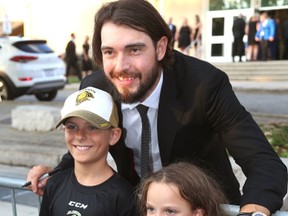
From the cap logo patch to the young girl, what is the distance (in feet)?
1.54

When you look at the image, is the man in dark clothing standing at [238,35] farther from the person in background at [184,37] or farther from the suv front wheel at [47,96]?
the suv front wheel at [47,96]

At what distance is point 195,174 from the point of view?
196cm

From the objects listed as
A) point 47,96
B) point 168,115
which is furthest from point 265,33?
point 168,115

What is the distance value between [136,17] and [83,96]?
431 millimetres

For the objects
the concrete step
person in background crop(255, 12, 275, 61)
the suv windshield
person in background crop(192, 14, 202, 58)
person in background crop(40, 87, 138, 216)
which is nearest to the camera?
person in background crop(40, 87, 138, 216)

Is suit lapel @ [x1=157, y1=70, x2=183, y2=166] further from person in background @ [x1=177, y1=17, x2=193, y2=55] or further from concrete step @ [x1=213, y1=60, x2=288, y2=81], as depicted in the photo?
person in background @ [x1=177, y1=17, x2=193, y2=55]

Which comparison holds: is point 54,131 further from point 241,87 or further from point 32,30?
point 32,30

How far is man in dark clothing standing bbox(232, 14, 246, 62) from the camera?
59.3 feet

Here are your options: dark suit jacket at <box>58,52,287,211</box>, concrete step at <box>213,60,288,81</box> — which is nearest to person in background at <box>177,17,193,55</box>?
concrete step at <box>213,60,288,81</box>

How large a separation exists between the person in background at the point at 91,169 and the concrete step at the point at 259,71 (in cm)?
1487

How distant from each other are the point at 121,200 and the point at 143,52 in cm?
64

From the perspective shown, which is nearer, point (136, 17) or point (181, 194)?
point (181, 194)

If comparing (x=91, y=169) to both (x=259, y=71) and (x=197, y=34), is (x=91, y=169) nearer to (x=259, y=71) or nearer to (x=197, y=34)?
(x=259, y=71)

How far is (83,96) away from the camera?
222 centimetres
